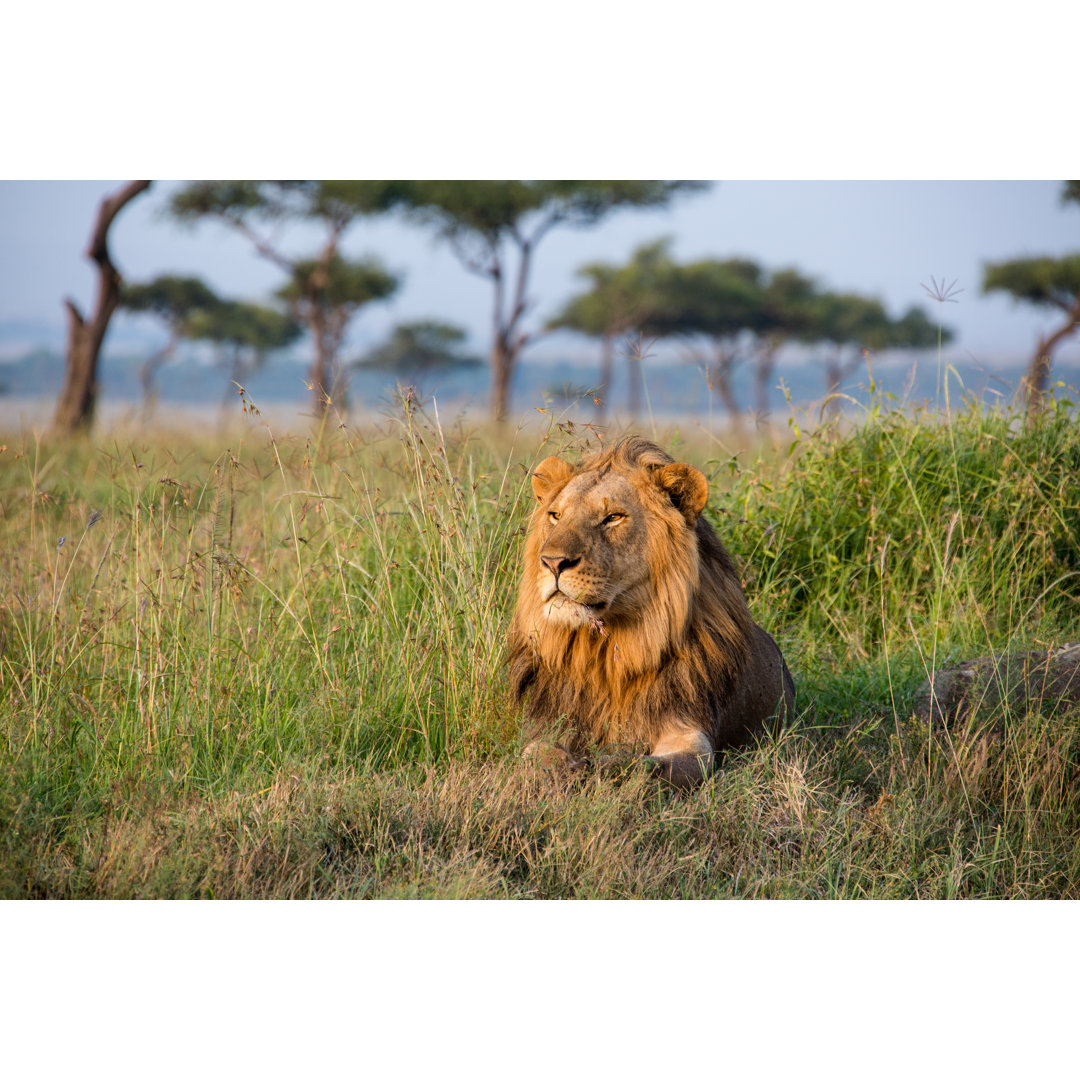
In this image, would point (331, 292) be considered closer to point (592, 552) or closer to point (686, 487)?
point (686, 487)

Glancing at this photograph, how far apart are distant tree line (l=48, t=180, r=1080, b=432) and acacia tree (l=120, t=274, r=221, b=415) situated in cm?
4

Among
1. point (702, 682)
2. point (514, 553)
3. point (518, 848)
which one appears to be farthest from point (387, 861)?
point (514, 553)

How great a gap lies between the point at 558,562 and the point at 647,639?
44 cm

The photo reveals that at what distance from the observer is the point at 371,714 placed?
3816mm

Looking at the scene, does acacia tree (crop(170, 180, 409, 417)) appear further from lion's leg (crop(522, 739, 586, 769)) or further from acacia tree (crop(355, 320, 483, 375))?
lion's leg (crop(522, 739, 586, 769))

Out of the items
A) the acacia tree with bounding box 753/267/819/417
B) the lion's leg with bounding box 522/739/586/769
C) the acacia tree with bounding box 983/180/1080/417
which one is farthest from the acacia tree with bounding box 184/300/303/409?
the lion's leg with bounding box 522/739/586/769

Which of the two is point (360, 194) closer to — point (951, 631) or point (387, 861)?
point (951, 631)

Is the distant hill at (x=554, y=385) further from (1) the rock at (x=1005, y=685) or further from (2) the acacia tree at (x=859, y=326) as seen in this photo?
(2) the acacia tree at (x=859, y=326)

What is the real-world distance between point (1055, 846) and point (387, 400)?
8.62 ft

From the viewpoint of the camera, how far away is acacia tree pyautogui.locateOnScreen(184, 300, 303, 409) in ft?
93.5

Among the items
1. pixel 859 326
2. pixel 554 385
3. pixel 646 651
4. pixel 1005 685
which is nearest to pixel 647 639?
pixel 646 651

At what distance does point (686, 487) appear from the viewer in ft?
11.2

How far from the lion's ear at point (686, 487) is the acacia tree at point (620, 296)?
79.7 ft

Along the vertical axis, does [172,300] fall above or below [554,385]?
above
